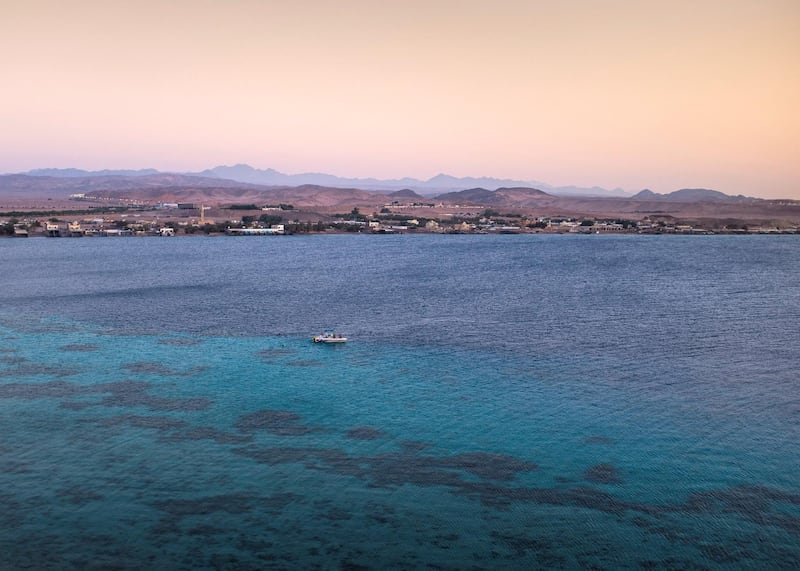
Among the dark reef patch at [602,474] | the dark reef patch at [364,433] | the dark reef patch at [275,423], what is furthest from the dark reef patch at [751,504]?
the dark reef patch at [275,423]

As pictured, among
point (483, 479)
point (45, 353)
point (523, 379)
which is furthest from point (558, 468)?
point (45, 353)

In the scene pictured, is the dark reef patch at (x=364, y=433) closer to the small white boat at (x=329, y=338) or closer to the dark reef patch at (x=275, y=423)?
the dark reef patch at (x=275, y=423)

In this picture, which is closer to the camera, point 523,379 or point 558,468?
point 558,468

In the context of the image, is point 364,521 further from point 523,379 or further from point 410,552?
point 523,379

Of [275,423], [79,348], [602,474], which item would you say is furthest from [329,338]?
[602,474]

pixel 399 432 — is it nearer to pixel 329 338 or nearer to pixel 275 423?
pixel 275 423

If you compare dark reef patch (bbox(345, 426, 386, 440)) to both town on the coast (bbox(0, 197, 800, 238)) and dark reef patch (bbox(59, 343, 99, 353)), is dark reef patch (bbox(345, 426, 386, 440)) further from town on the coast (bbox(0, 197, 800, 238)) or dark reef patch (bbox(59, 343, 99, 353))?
town on the coast (bbox(0, 197, 800, 238))
